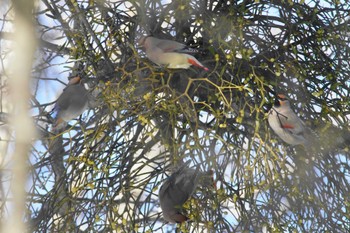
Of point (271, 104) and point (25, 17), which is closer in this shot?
point (25, 17)

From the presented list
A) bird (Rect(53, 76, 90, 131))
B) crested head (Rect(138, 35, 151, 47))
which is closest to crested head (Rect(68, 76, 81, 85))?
bird (Rect(53, 76, 90, 131))

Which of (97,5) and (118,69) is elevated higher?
(97,5)

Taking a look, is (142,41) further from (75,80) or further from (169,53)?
(75,80)

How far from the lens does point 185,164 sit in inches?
46.6

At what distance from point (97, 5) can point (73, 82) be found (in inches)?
6.7

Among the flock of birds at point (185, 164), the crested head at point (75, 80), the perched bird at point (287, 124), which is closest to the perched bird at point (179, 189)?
the flock of birds at point (185, 164)

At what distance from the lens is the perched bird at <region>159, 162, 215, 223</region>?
1.16 meters

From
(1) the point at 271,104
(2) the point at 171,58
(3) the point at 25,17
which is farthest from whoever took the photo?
(1) the point at 271,104

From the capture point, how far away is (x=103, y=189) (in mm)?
1164

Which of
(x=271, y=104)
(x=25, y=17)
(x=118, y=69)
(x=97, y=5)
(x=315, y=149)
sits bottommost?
(x=25, y=17)

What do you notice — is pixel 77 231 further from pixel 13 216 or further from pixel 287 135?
pixel 13 216

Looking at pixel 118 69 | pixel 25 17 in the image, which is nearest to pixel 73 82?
pixel 118 69

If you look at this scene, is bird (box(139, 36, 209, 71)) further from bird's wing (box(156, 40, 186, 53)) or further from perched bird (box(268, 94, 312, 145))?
perched bird (box(268, 94, 312, 145))

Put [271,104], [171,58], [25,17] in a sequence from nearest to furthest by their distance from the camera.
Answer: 1. [25,17]
2. [171,58]
3. [271,104]
